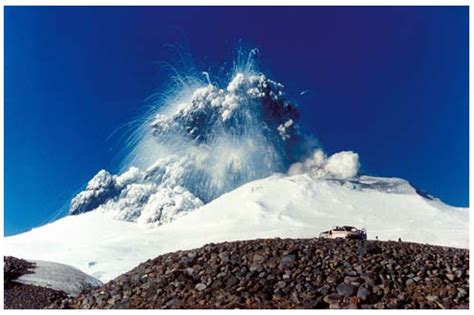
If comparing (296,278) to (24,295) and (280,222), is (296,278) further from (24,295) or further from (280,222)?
(280,222)

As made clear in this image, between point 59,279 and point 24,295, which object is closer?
point 24,295

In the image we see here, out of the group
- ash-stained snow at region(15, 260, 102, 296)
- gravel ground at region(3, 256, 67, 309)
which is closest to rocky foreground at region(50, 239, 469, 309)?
gravel ground at region(3, 256, 67, 309)

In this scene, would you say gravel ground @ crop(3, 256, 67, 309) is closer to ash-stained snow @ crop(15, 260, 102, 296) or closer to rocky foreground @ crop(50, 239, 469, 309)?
ash-stained snow @ crop(15, 260, 102, 296)

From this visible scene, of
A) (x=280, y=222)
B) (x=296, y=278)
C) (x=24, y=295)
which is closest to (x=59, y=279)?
(x=24, y=295)

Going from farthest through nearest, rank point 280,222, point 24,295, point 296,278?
point 280,222 < point 24,295 < point 296,278

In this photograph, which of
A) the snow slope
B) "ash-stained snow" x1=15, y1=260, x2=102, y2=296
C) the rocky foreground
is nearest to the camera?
the rocky foreground

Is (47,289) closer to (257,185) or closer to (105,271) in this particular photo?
(105,271)
